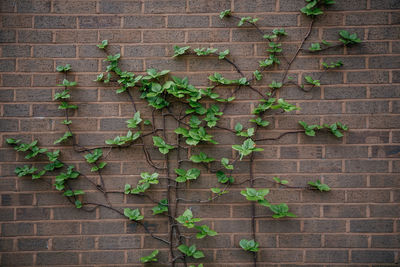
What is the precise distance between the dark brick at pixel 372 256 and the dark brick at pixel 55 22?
2.33 m

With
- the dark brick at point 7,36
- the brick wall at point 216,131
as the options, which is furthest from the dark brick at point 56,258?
the dark brick at point 7,36

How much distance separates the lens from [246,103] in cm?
184

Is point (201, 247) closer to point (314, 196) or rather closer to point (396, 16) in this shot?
point (314, 196)

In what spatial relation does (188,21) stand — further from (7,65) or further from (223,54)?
(7,65)

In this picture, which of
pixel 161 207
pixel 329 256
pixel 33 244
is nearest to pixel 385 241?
pixel 329 256

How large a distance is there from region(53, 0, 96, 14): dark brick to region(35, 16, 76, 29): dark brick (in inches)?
1.8

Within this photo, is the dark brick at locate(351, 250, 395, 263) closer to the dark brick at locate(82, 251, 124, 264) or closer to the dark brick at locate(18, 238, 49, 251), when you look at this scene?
the dark brick at locate(82, 251, 124, 264)

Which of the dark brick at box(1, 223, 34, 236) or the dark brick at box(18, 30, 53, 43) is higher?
the dark brick at box(18, 30, 53, 43)

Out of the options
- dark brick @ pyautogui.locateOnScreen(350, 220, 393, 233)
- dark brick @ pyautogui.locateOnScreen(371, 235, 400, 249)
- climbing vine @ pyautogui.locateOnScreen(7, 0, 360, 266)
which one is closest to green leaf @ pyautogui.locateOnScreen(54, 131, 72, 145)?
climbing vine @ pyautogui.locateOnScreen(7, 0, 360, 266)

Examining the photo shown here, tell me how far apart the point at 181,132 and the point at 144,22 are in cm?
76

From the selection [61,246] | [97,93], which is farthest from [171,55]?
[61,246]

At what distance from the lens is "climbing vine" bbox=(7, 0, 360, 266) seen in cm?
178

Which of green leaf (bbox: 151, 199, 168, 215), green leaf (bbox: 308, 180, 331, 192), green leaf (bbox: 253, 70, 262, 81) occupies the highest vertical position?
green leaf (bbox: 253, 70, 262, 81)

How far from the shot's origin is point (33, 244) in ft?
5.96
